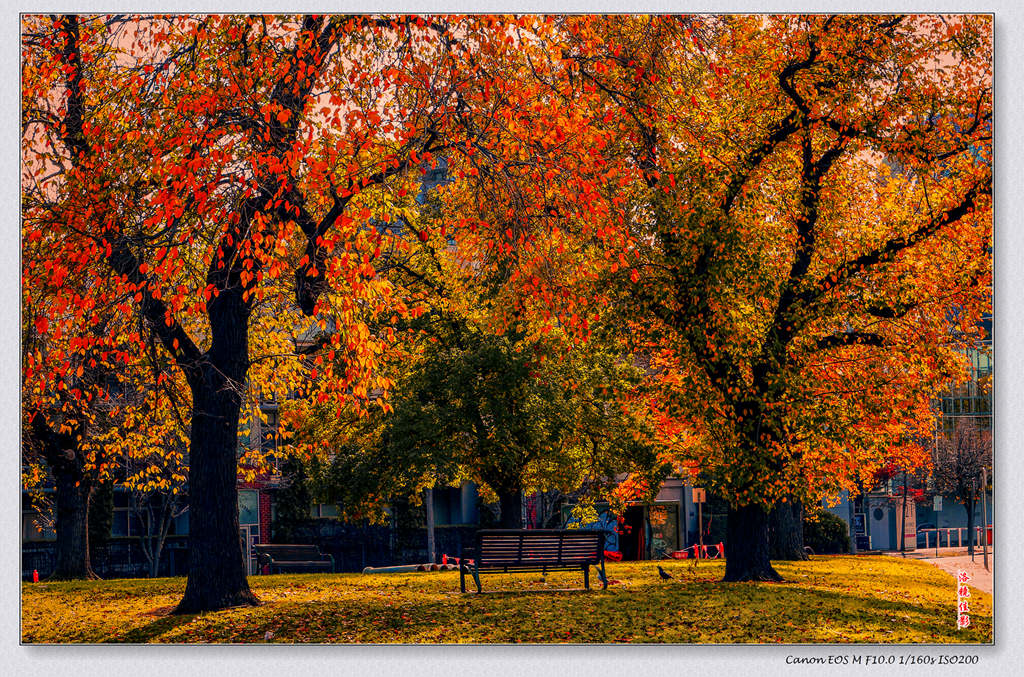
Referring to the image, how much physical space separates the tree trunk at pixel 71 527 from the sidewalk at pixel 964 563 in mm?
11102

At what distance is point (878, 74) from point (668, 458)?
667cm

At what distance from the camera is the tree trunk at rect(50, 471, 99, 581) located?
14.0 meters

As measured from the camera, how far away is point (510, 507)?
883 inches

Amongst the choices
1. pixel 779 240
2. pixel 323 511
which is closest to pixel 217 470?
pixel 779 240

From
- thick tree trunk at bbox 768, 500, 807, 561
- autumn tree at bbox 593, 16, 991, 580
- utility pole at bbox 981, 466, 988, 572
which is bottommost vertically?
thick tree trunk at bbox 768, 500, 807, 561

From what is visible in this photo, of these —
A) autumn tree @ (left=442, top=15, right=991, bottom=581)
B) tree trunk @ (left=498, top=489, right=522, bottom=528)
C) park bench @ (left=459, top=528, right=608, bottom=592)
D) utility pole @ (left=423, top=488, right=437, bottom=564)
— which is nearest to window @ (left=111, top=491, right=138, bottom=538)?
park bench @ (left=459, top=528, right=608, bottom=592)

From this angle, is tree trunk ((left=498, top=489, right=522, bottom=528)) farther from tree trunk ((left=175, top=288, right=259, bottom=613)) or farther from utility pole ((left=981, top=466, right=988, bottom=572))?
utility pole ((left=981, top=466, right=988, bottom=572))

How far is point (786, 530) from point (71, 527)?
14.0m

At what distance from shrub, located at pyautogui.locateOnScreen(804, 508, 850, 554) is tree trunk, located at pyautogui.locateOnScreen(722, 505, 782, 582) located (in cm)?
303


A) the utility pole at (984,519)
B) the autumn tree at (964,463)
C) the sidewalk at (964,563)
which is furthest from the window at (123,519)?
the utility pole at (984,519)

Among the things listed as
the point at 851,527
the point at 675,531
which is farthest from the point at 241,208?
the point at 675,531

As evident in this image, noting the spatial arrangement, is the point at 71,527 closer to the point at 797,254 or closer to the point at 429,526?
the point at 797,254

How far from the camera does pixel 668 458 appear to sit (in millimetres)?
16344

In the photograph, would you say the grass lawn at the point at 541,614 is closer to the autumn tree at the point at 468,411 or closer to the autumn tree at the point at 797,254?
the autumn tree at the point at 797,254
